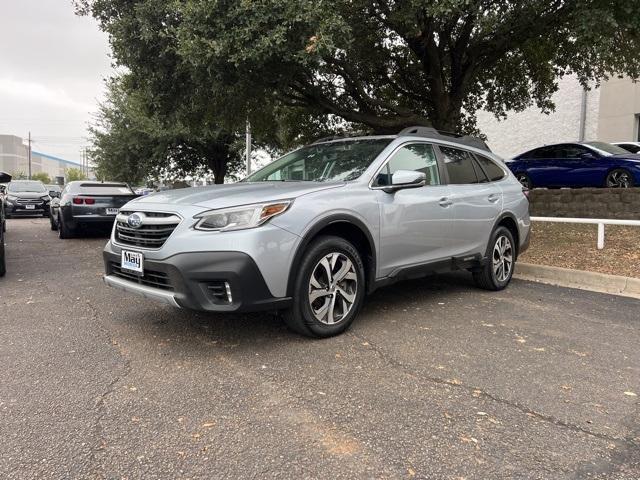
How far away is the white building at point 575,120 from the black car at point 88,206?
1453cm

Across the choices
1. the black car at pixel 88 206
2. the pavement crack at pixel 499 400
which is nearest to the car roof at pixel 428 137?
the pavement crack at pixel 499 400

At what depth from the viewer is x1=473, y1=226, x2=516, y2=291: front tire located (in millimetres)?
5934

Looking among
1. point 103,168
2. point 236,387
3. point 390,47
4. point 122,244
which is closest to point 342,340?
point 236,387

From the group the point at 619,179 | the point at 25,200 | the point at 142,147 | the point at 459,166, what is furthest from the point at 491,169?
the point at 142,147

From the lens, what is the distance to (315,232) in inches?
154

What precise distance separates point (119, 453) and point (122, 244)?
6.94ft

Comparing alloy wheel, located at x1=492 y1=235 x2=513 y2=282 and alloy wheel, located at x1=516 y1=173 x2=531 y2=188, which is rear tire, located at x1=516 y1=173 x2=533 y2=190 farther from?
alloy wheel, located at x1=492 y1=235 x2=513 y2=282

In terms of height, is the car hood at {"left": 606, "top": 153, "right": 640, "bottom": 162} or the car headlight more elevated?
the car hood at {"left": 606, "top": 153, "right": 640, "bottom": 162}

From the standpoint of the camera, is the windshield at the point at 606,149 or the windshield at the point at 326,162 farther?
the windshield at the point at 606,149

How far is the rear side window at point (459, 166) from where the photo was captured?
548cm

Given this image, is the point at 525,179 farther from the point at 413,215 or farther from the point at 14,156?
the point at 14,156

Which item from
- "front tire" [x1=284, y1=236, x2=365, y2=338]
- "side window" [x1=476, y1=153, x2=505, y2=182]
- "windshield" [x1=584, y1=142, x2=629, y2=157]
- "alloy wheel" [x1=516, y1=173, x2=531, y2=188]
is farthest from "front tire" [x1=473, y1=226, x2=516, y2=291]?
"alloy wheel" [x1=516, y1=173, x2=531, y2=188]

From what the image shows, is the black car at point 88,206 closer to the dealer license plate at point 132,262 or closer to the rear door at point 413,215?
the dealer license plate at point 132,262

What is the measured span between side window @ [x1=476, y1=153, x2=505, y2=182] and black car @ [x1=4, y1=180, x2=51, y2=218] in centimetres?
1797
